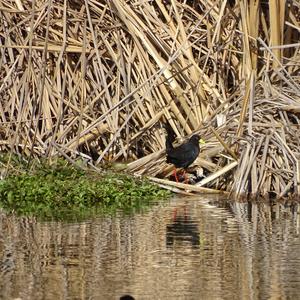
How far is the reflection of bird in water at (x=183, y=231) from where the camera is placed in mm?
8695

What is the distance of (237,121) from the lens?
471 inches

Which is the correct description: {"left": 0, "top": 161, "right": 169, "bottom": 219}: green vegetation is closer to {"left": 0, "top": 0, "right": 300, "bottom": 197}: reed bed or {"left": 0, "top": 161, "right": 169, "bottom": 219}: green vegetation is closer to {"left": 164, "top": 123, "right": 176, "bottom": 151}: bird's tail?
{"left": 0, "top": 0, "right": 300, "bottom": 197}: reed bed

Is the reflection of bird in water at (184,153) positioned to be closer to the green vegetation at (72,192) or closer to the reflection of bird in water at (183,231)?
the green vegetation at (72,192)

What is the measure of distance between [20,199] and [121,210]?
1218 mm

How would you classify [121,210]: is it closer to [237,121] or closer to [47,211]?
[47,211]

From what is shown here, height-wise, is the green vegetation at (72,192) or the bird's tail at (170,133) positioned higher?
the bird's tail at (170,133)

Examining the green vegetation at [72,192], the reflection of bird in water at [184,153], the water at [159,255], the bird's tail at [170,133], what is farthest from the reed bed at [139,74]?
the water at [159,255]

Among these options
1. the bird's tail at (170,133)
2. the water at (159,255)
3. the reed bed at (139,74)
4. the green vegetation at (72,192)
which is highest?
the reed bed at (139,74)

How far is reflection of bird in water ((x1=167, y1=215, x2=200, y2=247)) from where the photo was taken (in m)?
8.70

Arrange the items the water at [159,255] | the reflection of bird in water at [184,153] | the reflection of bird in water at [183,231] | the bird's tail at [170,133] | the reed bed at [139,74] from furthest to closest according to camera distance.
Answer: the bird's tail at [170,133] → the reed bed at [139,74] → the reflection of bird in water at [184,153] → the reflection of bird in water at [183,231] → the water at [159,255]

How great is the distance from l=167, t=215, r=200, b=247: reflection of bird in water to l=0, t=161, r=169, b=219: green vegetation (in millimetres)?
914

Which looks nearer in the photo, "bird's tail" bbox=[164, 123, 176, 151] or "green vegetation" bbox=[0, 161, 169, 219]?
"green vegetation" bbox=[0, 161, 169, 219]

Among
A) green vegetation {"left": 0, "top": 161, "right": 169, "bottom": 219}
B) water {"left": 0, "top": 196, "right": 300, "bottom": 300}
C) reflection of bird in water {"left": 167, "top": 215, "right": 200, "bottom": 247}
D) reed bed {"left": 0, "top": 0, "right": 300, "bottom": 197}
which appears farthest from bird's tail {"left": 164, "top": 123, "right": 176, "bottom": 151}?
reflection of bird in water {"left": 167, "top": 215, "right": 200, "bottom": 247}

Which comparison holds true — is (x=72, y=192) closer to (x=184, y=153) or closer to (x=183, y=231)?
(x=184, y=153)
